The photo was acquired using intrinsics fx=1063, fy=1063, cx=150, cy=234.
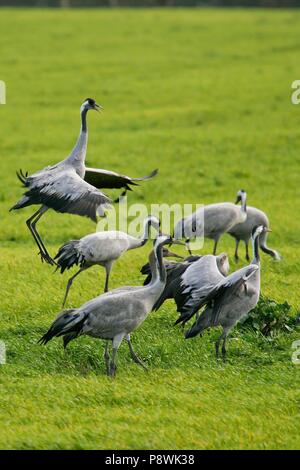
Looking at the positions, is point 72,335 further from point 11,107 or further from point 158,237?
point 11,107

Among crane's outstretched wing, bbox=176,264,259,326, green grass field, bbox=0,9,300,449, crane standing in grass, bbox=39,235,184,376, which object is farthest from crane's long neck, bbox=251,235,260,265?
crane standing in grass, bbox=39,235,184,376

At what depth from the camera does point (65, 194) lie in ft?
32.8

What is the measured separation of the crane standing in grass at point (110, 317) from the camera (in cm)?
808

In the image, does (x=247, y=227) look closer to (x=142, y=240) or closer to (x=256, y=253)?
(x=142, y=240)

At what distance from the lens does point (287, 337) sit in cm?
922

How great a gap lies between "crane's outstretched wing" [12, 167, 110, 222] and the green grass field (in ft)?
3.05

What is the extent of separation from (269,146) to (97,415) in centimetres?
1250

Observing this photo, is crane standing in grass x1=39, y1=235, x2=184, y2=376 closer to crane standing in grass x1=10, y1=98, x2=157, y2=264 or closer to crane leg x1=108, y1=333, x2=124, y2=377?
crane leg x1=108, y1=333, x2=124, y2=377

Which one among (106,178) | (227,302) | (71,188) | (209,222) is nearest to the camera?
(227,302)

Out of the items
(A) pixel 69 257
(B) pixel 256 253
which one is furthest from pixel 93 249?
(B) pixel 256 253

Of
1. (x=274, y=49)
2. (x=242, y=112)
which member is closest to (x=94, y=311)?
(x=242, y=112)

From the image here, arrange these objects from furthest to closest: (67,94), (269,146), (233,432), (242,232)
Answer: (67,94) → (269,146) → (242,232) → (233,432)

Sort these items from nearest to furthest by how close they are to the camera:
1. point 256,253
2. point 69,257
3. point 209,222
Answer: point 256,253
point 69,257
point 209,222

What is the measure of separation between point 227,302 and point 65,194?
2.23 m
